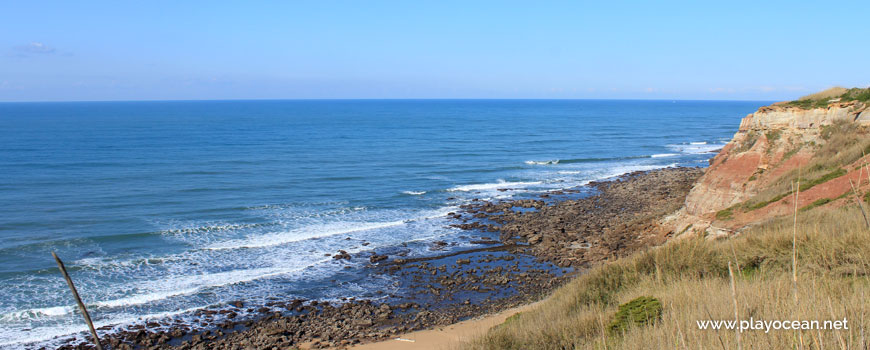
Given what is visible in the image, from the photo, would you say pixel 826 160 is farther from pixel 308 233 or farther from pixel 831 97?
pixel 308 233

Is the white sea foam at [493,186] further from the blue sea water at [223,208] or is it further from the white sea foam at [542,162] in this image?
the white sea foam at [542,162]

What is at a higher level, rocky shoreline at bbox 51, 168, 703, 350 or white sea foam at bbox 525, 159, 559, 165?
white sea foam at bbox 525, 159, 559, 165

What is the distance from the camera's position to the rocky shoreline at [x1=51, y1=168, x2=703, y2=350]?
712 inches

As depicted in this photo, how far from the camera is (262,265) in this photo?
25.3 m

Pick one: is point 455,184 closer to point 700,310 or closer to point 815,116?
point 815,116

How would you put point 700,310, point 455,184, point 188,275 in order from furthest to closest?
point 455,184 < point 188,275 < point 700,310

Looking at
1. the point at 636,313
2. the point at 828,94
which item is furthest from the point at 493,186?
the point at 636,313

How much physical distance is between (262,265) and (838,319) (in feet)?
77.4

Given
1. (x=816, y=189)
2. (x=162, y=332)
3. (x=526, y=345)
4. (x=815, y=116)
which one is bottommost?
(x=162, y=332)

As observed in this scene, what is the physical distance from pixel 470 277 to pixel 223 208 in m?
19.9

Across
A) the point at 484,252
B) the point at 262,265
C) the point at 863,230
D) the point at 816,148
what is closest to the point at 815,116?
the point at 816,148

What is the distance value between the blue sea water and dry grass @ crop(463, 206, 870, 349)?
507 inches

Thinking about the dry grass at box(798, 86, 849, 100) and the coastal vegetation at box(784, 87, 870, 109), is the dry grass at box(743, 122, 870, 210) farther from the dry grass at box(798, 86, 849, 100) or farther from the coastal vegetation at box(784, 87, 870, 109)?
the dry grass at box(798, 86, 849, 100)

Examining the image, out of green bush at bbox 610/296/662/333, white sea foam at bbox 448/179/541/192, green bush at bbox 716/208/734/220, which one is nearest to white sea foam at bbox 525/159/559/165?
white sea foam at bbox 448/179/541/192
